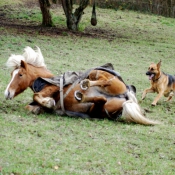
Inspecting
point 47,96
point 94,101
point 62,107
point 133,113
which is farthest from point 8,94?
point 133,113

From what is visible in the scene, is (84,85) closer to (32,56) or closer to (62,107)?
(62,107)

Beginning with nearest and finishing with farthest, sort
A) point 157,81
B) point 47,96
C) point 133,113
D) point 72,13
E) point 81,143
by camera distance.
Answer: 1. point 81,143
2. point 133,113
3. point 47,96
4. point 157,81
5. point 72,13

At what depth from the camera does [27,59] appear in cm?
772

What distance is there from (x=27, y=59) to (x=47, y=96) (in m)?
0.77

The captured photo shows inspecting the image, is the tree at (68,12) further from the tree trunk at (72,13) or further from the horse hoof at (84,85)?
the horse hoof at (84,85)

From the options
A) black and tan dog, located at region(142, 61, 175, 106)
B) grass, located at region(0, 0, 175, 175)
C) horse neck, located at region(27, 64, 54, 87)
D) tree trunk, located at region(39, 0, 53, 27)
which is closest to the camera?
grass, located at region(0, 0, 175, 175)

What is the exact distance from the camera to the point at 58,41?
19.1 meters

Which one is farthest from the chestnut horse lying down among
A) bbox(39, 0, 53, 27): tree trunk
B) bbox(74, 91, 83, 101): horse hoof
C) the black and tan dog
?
bbox(39, 0, 53, 27): tree trunk

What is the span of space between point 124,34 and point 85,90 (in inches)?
675

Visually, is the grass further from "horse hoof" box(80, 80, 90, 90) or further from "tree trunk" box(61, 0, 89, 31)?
"tree trunk" box(61, 0, 89, 31)

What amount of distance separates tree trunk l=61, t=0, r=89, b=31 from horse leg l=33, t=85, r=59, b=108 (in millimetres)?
15498

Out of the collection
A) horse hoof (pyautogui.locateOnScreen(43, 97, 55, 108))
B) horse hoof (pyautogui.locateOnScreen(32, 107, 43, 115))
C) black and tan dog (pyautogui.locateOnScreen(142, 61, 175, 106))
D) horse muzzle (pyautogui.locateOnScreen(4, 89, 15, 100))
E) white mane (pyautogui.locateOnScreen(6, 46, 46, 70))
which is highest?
white mane (pyautogui.locateOnScreen(6, 46, 46, 70))

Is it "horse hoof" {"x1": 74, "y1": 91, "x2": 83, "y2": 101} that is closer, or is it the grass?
the grass

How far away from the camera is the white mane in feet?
24.7
